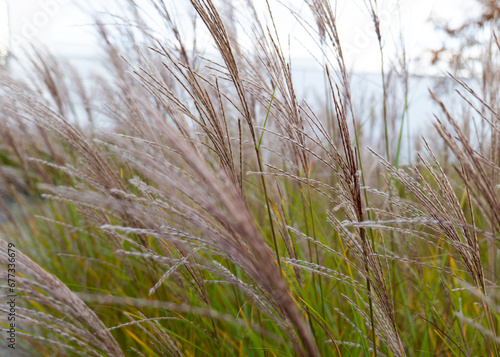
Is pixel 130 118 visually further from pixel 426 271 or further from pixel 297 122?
pixel 426 271

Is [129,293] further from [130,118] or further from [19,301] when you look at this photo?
[130,118]

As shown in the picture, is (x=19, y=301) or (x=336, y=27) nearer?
(x=336, y=27)

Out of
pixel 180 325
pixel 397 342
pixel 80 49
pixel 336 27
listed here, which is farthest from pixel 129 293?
pixel 80 49

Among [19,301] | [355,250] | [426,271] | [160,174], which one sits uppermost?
[160,174]

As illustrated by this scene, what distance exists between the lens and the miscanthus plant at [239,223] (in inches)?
20.4

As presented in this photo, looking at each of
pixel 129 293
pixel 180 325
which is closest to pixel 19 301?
pixel 129 293

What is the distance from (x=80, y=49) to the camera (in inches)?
273

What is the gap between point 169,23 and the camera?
1021mm

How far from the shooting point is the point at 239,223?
1.24ft

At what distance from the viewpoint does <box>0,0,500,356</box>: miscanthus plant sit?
0.52 m

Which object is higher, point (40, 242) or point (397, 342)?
point (397, 342)

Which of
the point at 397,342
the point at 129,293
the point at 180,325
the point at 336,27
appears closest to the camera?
the point at 397,342

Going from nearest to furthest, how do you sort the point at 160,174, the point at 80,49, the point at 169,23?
the point at 160,174
the point at 169,23
the point at 80,49

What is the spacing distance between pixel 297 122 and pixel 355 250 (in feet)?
0.96
